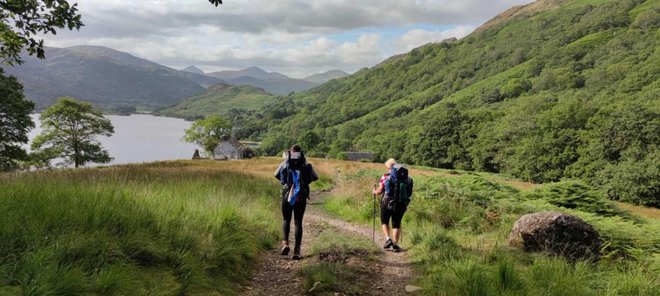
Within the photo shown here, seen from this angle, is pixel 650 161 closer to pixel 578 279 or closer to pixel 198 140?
pixel 578 279

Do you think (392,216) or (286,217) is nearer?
(286,217)

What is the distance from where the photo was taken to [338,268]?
6.62 m

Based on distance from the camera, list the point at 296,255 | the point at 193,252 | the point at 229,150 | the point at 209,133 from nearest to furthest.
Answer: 1. the point at 193,252
2. the point at 296,255
3. the point at 229,150
4. the point at 209,133

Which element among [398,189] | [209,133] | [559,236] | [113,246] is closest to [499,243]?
[559,236]

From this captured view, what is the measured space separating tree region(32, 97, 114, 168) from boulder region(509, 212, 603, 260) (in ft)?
185

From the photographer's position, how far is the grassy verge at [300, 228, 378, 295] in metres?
5.98

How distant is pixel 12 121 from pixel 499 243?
41208 mm

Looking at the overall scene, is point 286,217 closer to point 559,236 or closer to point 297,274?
point 297,274

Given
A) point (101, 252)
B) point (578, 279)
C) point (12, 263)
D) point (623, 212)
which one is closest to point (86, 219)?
point (101, 252)

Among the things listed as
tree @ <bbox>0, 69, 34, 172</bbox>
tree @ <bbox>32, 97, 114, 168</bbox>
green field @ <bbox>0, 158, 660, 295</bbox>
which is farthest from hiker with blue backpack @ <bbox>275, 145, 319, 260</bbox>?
tree @ <bbox>32, 97, 114, 168</bbox>

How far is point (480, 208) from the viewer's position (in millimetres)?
12805

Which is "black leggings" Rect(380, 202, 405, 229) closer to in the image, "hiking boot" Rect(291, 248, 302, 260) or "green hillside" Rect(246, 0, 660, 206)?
"hiking boot" Rect(291, 248, 302, 260)

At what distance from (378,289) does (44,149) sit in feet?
187

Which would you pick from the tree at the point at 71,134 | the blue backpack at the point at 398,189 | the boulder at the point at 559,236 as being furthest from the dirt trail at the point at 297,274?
the tree at the point at 71,134
